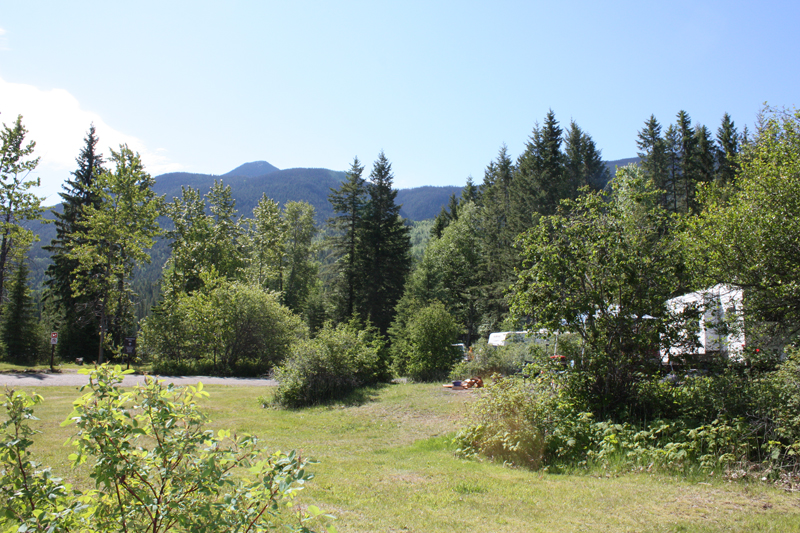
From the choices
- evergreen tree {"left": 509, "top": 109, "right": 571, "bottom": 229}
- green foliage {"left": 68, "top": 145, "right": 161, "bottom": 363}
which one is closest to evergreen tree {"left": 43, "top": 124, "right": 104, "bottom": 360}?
green foliage {"left": 68, "top": 145, "right": 161, "bottom": 363}

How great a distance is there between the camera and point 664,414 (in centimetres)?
790

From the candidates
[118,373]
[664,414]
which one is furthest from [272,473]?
[664,414]

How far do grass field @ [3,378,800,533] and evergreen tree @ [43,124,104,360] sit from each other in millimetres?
25936

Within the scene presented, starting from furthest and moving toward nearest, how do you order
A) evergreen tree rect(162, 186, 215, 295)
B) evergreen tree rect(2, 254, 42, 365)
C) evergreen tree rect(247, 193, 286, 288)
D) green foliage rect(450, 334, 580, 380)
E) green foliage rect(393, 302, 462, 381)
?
evergreen tree rect(247, 193, 286, 288)
evergreen tree rect(2, 254, 42, 365)
evergreen tree rect(162, 186, 215, 295)
green foliage rect(393, 302, 462, 381)
green foliage rect(450, 334, 580, 380)

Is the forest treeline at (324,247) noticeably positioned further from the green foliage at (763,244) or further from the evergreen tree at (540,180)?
the green foliage at (763,244)

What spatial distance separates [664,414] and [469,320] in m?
30.7

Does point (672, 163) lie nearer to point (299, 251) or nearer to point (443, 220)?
point (443, 220)

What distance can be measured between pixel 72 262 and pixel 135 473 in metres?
36.5

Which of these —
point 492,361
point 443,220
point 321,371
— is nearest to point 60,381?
point 321,371

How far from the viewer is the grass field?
15.0 feet

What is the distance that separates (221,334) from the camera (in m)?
24.7

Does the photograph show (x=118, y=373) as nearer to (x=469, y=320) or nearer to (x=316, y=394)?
(x=316, y=394)

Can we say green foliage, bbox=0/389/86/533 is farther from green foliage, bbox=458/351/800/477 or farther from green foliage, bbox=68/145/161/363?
green foliage, bbox=68/145/161/363

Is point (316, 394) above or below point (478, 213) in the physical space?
below
